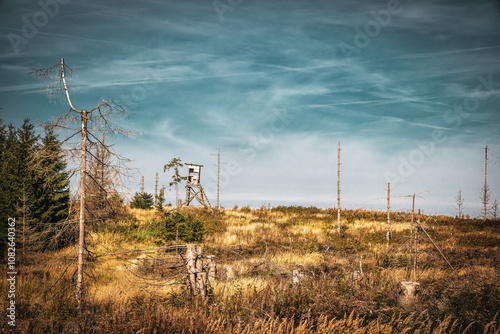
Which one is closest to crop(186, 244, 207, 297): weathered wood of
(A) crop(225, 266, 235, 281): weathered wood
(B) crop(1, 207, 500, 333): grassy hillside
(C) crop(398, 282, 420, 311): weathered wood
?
(B) crop(1, 207, 500, 333): grassy hillside

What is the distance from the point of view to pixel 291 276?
28.2 feet

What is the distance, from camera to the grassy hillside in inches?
181

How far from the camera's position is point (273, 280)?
8695 mm

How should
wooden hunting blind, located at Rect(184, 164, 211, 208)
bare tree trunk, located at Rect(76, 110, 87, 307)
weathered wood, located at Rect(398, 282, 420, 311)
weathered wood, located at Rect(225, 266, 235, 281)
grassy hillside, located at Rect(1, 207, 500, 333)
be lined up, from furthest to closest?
wooden hunting blind, located at Rect(184, 164, 211, 208), weathered wood, located at Rect(225, 266, 235, 281), weathered wood, located at Rect(398, 282, 420, 311), bare tree trunk, located at Rect(76, 110, 87, 307), grassy hillside, located at Rect(1, 207, 500, 333)

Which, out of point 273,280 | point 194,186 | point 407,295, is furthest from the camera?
point 194,186

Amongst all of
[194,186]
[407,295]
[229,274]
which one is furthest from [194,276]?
[194,186]

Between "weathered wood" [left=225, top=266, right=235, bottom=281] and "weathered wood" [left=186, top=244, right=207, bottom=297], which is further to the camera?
"weathered wood" [left=225, top=266, right=235, bottom=281]

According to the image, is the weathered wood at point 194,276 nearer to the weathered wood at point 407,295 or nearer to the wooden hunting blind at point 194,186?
the weathered wood at point 407,295

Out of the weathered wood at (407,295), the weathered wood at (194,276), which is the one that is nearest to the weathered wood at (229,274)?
the weathered wood at (194,276)

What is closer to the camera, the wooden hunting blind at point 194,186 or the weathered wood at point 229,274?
the weathered wood at point 229,274

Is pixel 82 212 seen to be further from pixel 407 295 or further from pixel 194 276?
pixel 407 295

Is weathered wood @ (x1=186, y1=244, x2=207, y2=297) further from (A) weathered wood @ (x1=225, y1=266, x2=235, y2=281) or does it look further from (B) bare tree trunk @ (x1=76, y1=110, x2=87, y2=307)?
(A) weathered wood @ (x1=225, y1=266, x2=235, y2=281)

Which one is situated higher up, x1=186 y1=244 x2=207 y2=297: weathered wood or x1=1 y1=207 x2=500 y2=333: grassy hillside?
x1=186 y1=244 x2=207 y2=297: weathered wood

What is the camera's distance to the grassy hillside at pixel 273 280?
4594mm
